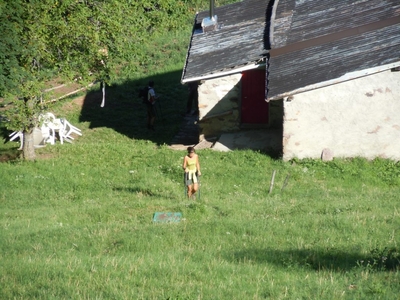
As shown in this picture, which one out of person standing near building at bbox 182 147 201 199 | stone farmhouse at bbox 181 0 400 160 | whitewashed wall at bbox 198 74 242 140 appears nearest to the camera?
person standing near building at bbox 182 147 201 199

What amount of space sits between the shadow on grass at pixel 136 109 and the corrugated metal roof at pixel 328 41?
5514 millimetres

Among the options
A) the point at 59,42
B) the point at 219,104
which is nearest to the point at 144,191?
the point at 59,42

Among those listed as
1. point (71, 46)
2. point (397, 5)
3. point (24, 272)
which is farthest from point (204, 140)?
point (24, 272)

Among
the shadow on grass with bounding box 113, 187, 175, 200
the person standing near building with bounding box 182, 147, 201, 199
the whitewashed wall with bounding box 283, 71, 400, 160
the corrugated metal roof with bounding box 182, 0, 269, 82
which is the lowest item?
the shadow on grass with bounding box 113, 187, 175, 200

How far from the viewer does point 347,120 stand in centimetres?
1839

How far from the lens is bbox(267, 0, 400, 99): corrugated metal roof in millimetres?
18188

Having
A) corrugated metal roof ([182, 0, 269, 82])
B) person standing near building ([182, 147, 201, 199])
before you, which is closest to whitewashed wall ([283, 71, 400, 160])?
corrugated metal roof ([182, 0, 269, 82])

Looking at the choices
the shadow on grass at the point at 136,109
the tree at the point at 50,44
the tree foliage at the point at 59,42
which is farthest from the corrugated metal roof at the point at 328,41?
the shadow on grass at the point at 136,109

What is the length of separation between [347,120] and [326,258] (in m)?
9.47

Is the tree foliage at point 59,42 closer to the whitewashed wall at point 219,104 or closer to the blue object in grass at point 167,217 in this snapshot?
the whitewashed wall at point 219,104

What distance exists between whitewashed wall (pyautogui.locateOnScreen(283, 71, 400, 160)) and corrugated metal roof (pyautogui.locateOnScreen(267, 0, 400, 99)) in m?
0.44

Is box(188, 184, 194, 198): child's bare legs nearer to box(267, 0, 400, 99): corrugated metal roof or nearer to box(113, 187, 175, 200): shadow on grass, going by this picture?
box(113, 187, 175, 200): shadow on grass

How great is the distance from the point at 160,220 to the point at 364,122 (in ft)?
25.6

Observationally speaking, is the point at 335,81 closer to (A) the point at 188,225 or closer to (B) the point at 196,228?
(A) the point at 188,225
